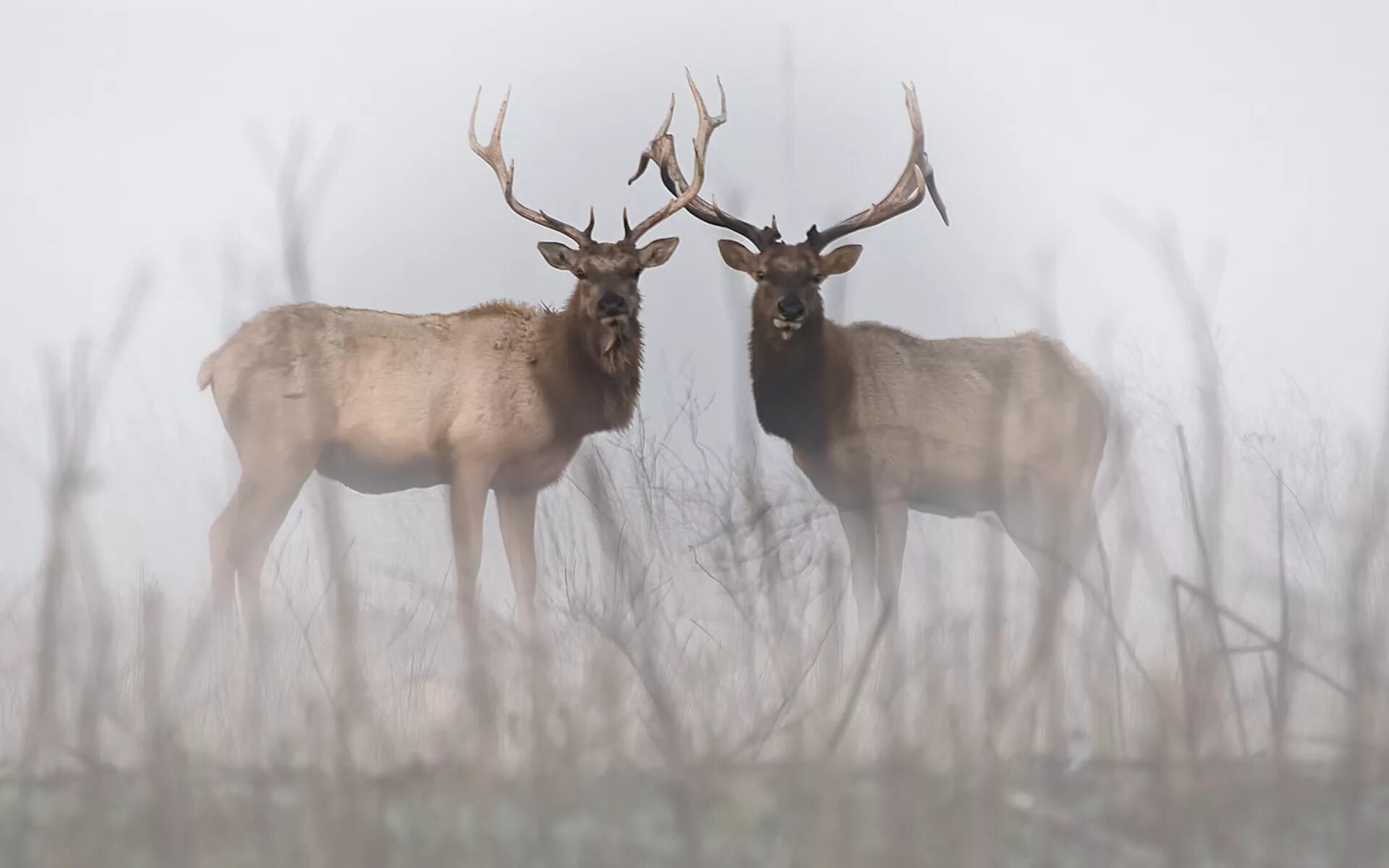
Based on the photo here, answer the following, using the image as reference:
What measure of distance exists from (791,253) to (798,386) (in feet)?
2.17

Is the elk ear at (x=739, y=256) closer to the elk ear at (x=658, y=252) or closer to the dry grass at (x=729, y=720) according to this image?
the elk ear at (x=658, y=252)

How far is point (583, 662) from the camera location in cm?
292

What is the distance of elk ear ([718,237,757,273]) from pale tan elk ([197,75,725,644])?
0.45 metres

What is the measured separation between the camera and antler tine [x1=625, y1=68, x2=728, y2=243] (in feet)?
27.0

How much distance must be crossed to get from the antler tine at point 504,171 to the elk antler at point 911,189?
137 cm

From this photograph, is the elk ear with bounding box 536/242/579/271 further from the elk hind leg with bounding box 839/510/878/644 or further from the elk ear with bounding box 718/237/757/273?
the elk hind leg with bounding box 839/510/878/644

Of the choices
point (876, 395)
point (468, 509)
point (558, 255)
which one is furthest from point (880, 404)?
point (468, 509)

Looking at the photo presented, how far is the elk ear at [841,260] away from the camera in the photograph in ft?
26.1

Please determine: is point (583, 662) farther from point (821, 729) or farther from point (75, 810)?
point (75, 810)

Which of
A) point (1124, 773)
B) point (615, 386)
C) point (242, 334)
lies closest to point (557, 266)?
point (615, 386)

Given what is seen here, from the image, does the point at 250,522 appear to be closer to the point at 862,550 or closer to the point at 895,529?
the point at 862,550

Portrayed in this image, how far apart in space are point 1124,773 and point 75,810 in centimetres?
201

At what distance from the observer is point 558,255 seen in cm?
808

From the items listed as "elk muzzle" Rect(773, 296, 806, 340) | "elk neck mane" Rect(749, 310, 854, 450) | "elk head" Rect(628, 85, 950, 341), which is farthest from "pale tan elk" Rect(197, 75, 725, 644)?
"elk muzzle" Rect(773, 296, 806, 340)
